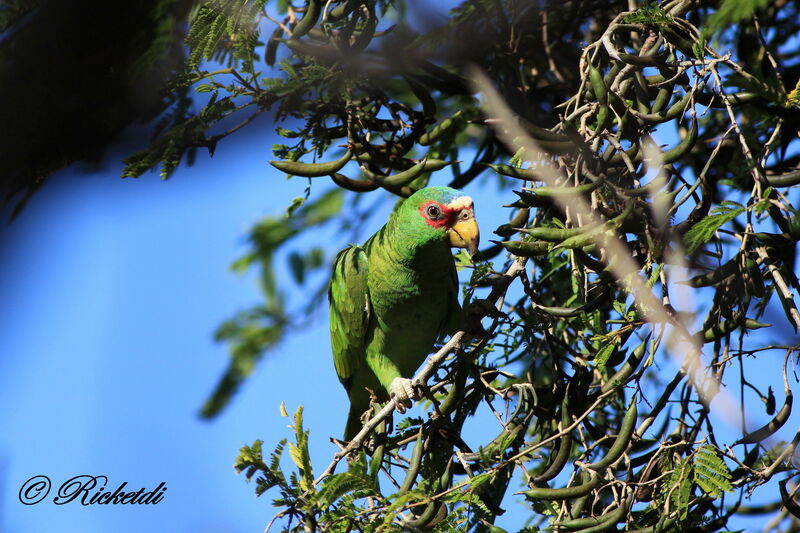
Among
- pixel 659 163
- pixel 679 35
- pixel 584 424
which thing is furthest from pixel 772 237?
pixel 584 424

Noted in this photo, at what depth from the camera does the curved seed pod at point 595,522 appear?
220 centimetres

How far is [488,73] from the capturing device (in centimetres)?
318

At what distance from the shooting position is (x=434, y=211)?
9.82 ft

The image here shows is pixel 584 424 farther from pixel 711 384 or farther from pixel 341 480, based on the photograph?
Answer: pixel 341 480

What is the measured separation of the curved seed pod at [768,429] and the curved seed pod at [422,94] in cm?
170

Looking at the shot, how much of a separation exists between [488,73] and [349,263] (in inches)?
45.3

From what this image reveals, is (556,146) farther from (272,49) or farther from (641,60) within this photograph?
(272,49)

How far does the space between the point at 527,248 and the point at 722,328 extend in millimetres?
710

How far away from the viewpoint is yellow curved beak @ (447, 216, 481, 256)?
2939 mm

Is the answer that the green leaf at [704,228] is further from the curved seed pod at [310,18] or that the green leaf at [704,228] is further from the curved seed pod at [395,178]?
the curved seed pod at [310,18]

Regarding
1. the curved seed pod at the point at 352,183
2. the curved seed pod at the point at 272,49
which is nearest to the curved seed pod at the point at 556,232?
the curved seed pod at the point at 352,183

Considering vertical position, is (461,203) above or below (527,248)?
above

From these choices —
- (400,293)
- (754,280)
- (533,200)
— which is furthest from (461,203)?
(754,280)

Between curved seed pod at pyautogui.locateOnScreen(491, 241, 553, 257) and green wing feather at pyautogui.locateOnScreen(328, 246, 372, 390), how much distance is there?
1454 mm
